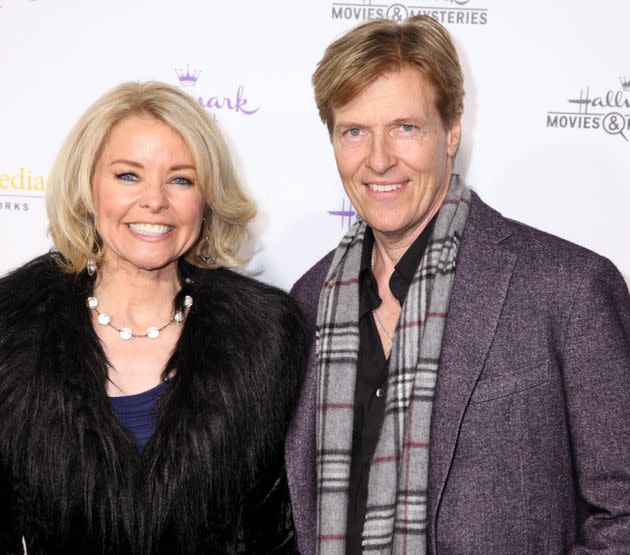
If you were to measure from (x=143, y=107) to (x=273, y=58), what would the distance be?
0.61 meters

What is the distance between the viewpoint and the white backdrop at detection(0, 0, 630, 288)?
→ 251cm

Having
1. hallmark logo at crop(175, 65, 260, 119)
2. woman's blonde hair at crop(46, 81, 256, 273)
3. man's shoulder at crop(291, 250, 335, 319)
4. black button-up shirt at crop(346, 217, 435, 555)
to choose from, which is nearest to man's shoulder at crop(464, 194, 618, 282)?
black button-up shirt at crop(346, 217, 435, 555)

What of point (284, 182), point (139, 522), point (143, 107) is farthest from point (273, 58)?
point (139, 522)

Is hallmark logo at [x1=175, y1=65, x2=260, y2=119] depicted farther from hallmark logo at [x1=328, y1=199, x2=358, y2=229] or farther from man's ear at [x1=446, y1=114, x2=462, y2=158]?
man's ear at [x1=446, y1=114, x2=462, y2=158]

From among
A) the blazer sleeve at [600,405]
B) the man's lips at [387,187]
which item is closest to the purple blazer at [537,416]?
the blazer sleeve at [600,405]

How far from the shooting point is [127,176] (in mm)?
2070

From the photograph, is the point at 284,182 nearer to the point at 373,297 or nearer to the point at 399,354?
the point at 373,297

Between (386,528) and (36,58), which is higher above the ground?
(36,58)

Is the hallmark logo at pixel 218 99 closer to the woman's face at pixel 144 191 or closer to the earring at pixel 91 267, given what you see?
the woman's face at pixel 144 191

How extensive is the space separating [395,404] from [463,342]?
7.9 inches

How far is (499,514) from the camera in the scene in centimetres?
177

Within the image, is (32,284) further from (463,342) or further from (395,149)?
(463,342)

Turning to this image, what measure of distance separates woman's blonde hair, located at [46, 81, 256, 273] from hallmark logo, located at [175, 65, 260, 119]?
17.4 inches

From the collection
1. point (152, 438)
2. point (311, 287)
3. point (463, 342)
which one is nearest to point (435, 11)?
point (311, 287)
